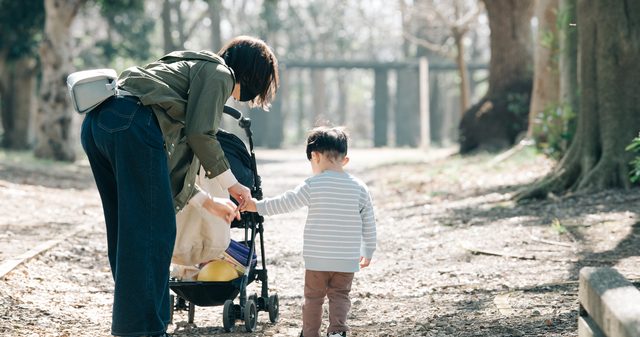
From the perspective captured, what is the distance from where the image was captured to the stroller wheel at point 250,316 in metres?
5.73

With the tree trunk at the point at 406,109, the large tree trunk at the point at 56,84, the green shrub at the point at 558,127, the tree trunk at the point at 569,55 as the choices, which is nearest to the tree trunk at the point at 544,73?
the green shrub at the point at 558,127

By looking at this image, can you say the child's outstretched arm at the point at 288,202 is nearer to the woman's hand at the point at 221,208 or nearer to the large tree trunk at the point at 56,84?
the woman's hand at the point at 221,208

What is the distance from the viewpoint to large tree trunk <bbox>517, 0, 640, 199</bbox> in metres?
10.9

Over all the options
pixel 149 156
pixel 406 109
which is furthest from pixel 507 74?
pixel 406 109

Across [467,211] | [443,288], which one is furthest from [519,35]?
[443,288]

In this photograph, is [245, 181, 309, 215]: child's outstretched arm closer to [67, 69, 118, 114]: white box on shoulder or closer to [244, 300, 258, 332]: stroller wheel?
[244, 300, 258, 332]: stroller wheel

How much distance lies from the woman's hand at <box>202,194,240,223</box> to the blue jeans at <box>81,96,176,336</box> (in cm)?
35

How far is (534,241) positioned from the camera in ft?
30.1

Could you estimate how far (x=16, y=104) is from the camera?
31.9 m

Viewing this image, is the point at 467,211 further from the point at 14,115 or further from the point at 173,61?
the point at 14,115

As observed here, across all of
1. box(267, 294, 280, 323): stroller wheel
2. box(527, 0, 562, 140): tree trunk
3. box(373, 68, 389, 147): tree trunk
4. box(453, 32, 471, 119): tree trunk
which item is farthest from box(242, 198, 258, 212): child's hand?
box(373, 68, 389, 147): tree trunk

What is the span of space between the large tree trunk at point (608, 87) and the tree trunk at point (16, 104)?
2374cm

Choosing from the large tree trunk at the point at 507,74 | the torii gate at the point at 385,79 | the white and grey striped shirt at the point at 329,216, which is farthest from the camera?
A: the torii gate at the point at 385,79

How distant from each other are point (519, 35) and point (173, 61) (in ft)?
56.3
